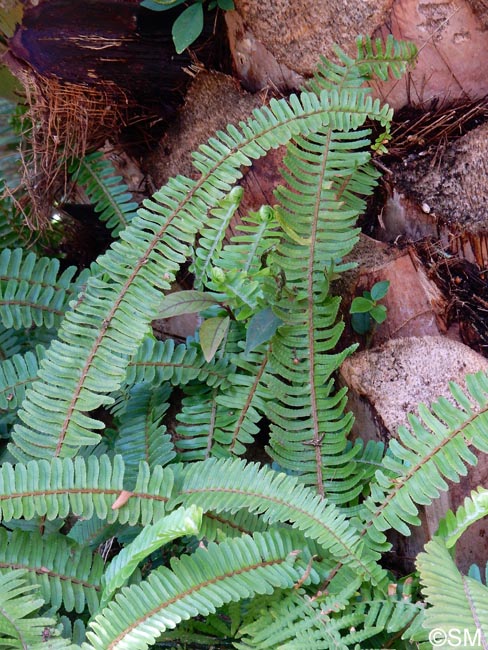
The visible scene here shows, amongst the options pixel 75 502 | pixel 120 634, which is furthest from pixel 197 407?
pixel 120 634

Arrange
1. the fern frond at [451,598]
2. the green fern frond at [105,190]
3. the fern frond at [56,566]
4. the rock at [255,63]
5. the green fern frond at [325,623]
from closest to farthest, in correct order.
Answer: the fern frond at [451,598], the green fern frond at [325,623], the fern frond at [56,566], the rock at [255,63], the green fern frond at [105,190]

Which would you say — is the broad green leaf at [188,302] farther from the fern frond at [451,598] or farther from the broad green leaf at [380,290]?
the fern frond at [451,598]

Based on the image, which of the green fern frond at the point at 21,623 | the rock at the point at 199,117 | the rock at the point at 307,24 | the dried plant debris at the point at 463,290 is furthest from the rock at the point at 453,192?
the green fern frond at the point at 21,623

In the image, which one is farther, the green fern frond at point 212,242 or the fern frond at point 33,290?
the fern frond at point 33,290

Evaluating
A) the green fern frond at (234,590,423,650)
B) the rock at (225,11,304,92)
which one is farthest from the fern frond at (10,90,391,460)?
the green fern frond at (234,590,423,650)

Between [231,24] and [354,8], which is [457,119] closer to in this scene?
[354,8]

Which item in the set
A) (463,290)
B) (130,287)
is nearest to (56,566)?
(130,287)

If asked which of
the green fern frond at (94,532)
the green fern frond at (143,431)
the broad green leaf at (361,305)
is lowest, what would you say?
the green fern frond at (94,532)
